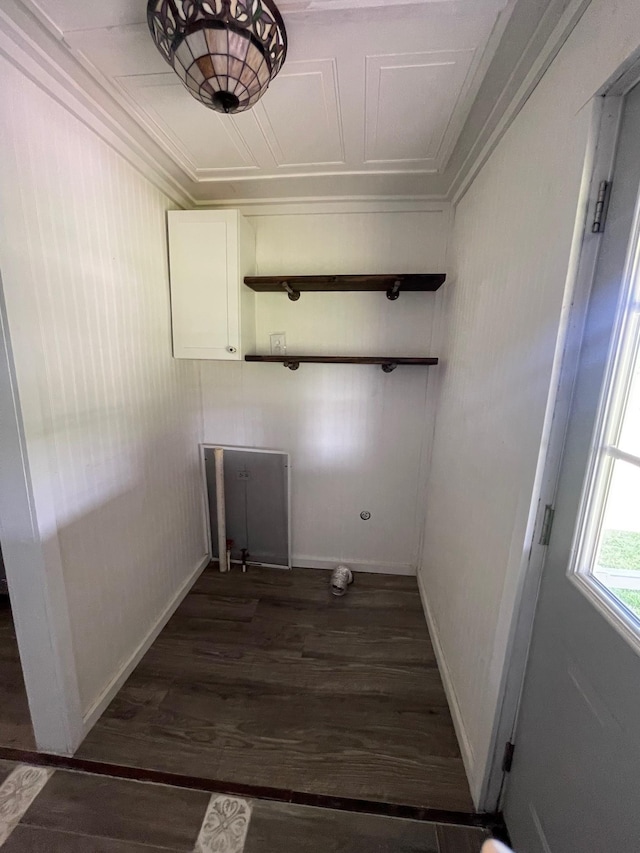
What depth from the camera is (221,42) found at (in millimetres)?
809

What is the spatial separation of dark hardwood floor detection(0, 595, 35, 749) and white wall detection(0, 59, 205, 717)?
27 centimetres

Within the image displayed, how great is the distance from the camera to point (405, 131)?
4.24ft

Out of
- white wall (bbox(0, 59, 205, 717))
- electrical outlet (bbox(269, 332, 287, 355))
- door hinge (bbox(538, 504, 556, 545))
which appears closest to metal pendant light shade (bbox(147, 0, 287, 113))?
white wall (bbox(0, 59, 205, 717))

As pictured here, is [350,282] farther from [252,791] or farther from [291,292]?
[252,791]

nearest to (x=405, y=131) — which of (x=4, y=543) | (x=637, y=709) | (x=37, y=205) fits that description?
(x=37, y=205)

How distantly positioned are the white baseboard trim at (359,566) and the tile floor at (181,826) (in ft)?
4.24

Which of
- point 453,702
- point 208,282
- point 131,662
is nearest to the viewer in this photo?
point 453,702

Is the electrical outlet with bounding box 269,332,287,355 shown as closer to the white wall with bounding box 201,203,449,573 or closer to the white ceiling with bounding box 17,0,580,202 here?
the white wall with bounding box 201,203,449,573

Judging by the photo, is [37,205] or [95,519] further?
[95,519]

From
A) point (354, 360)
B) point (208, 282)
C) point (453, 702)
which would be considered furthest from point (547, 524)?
point (208, 282)

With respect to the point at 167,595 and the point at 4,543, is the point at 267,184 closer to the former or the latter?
the point at 4,543

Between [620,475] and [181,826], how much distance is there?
5.56ft

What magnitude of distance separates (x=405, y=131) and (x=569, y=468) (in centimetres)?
139

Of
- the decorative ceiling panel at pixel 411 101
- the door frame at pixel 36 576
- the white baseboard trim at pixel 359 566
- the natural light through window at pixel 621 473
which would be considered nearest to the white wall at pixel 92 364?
the door frame at pixel 36 576
